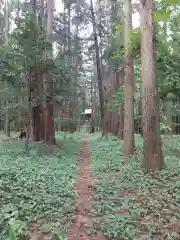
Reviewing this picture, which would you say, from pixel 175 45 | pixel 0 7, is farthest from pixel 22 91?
pixel 0 7

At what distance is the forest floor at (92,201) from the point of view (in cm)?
441

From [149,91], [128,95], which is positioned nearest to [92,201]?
[149,91]

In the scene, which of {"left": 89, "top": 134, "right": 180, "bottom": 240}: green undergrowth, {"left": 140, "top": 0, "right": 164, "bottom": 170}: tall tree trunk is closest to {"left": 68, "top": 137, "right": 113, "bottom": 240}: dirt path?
{"left": 89, "top": 134, "right": 180, "bottom": 240}: green undergrowth

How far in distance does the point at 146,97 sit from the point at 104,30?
46.4ft

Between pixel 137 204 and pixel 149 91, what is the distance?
3.20 meters

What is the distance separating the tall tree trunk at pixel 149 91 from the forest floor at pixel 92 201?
0.52 meters

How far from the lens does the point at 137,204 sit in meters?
5.39

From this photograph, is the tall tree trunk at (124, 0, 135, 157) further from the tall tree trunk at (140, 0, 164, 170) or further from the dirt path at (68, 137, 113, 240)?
the tall tree trunk at (140, 0, 164, 170)

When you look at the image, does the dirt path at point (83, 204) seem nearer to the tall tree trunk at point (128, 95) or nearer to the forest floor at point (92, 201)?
the forest floor at point (92, 201)

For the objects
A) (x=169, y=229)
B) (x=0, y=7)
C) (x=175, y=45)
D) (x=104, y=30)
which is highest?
(x=0, y=7)

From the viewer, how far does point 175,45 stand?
36.8 feet

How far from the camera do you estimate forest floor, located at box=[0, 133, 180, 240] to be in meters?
4.41

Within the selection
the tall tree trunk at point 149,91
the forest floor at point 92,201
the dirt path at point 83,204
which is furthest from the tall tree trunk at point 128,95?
the tall tree trunk at point 149,91

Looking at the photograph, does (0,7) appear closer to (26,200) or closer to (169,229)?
(26,200)
